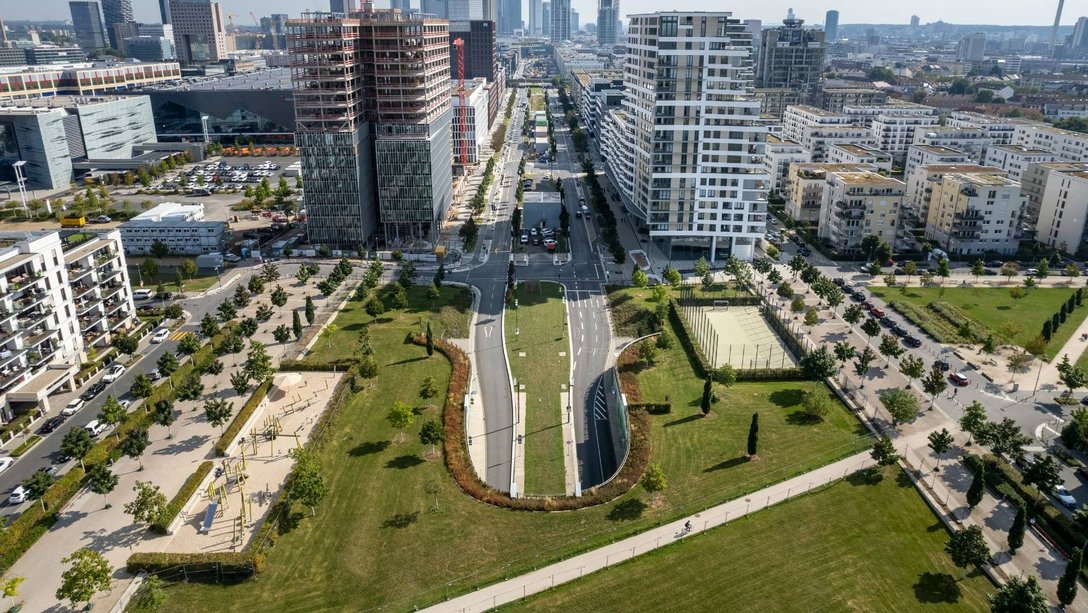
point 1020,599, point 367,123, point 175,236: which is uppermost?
point 367,123

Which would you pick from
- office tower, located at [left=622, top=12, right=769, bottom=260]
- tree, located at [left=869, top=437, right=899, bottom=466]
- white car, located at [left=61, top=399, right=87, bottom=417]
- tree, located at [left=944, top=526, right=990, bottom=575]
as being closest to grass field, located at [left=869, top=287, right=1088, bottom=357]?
office tower, located at [left=622, top=12, right=769, bottom=260]

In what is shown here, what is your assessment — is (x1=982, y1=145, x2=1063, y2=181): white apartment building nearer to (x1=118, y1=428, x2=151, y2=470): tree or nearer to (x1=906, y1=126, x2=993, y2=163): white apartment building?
(x1=906, y1=126, x2=993, y2=163): white apartment building

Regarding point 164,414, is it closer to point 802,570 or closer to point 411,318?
point 411,318

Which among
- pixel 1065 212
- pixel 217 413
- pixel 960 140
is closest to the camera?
pixel 217 413

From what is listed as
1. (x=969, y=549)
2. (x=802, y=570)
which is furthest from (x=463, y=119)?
(x=969, y=549)

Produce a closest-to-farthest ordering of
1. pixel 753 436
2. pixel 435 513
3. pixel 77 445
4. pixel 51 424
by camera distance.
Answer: pixel 435 513
pixel 77 445
pixel 753 436
pixel 51 424

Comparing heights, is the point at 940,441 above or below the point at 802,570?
above

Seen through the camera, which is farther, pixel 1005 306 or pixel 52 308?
pixel 1005 306
